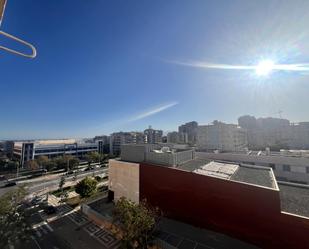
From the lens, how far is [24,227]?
44.5ft

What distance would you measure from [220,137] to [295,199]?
153 feet

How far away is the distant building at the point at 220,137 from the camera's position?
58.8 metres

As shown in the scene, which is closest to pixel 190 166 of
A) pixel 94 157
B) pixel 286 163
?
pixel 286 163

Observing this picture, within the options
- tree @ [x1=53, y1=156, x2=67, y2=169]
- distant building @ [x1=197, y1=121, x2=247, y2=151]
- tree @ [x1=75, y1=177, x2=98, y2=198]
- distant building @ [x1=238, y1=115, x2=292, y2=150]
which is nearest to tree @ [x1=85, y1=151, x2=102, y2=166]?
tree @ [x1=53, y1=156, x2=67, y2=169]

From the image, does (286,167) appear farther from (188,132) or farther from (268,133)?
(188,132)

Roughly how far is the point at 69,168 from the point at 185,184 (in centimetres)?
4643

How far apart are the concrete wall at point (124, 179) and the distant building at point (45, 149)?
167 feet

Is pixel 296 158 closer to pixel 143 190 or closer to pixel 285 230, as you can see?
pixel 285 230

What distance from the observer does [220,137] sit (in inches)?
2351

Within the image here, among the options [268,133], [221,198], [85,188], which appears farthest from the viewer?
[268,133]

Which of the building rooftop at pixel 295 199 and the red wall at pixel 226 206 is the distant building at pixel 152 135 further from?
the building rooftop at pixel 295 199

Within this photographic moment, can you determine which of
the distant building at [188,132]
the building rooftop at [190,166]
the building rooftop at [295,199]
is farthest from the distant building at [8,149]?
the building rooftop at [295,199]

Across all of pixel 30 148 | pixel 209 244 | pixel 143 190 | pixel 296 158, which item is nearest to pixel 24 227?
pixel 143 190

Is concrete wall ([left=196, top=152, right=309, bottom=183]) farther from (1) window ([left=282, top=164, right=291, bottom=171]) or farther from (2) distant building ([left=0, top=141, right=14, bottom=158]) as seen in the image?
(2) distant building ([left=0, top=141, right=14, bottom=158])
